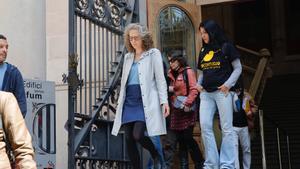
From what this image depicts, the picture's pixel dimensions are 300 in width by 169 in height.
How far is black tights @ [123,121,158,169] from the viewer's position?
264 inches

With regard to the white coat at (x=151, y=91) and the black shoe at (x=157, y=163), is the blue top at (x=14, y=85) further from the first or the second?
the black shoe at (x=157, y=163)

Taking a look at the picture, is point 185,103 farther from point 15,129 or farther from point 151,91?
point 15,129

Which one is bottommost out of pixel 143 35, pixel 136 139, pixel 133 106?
pixel 136 139

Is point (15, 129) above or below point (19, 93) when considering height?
below

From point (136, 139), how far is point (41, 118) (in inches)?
49.8

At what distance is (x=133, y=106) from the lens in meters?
6.89

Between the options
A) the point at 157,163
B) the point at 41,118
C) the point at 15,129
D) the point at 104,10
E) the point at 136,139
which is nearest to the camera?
the point at 15,129

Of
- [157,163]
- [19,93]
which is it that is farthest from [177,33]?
[19,93]

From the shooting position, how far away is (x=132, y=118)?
22.3ft

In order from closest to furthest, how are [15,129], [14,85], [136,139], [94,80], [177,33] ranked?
[15,129] < [14,85] < [136,139] < [94,80] < [177,33]

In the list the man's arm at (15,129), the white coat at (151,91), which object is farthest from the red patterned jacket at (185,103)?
the man's arm at (15,129)

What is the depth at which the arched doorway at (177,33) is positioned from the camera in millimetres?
9492

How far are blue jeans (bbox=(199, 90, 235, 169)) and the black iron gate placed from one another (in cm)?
164

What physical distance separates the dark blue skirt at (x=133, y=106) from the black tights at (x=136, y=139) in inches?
2.7
